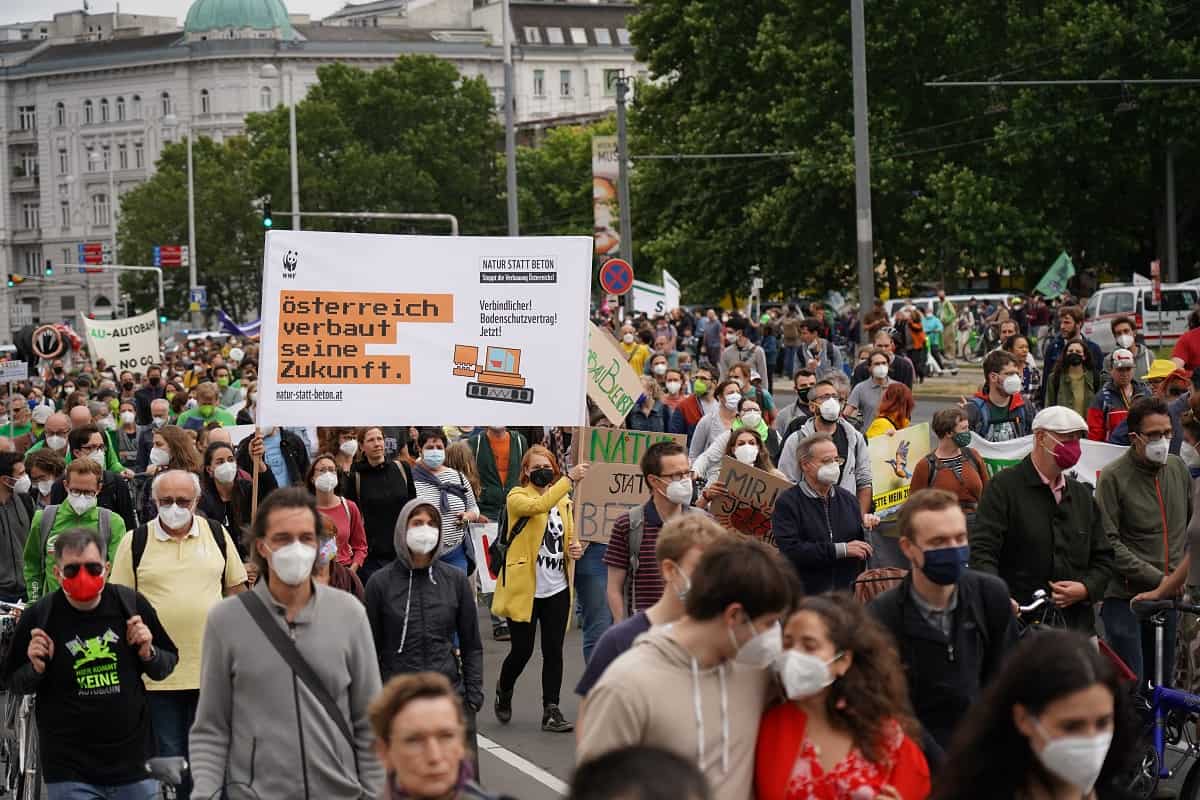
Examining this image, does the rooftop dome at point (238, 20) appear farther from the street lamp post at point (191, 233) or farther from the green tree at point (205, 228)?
the street lamp post at point (191, 233)

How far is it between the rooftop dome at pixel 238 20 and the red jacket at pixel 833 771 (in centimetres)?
13561

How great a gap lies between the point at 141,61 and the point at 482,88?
162 feet

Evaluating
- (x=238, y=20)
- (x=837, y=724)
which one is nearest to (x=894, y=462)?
(x=837, y=724)

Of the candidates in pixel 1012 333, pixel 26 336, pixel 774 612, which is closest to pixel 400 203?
pixel 26 336

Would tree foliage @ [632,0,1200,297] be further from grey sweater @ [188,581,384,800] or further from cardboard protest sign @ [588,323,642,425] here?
grey sweater @ [188,581,384,800]

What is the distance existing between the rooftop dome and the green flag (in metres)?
102

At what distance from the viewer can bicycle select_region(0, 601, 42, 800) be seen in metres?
8.89

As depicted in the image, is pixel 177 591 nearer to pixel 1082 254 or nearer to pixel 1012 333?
pixel 1012 333

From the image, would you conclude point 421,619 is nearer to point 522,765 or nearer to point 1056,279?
point 522,765

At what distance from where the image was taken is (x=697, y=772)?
11.1 ft

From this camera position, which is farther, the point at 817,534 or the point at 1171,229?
the point at 1171,229

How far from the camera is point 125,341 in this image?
34875mm

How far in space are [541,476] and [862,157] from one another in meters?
15.8

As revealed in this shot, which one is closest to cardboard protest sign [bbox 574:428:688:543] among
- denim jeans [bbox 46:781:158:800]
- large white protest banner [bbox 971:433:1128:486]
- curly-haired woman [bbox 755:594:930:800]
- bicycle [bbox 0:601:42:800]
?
large white protest banner [bbox 971:433:1128:486]
